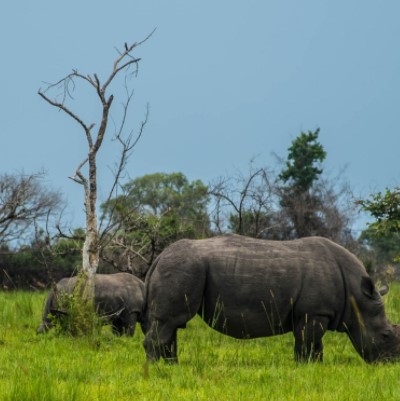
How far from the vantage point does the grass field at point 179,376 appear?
554 centimetres

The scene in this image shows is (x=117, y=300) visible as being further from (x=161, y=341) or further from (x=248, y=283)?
(x=248, y=283)

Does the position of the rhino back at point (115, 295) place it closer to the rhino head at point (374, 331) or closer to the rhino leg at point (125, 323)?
the rhino leg at point (125, 323)

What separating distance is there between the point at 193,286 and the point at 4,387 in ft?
8.76

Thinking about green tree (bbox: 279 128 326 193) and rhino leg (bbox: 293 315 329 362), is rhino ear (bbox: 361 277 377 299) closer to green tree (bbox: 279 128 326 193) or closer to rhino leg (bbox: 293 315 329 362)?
rhino leg (bbox: 293 315 329 362)

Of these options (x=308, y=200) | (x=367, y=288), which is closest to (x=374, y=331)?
(x=367, y=288)

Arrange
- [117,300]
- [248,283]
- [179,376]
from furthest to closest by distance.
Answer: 1. [117,300]
2. [248,283]
3. [179,376]

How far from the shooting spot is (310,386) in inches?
240

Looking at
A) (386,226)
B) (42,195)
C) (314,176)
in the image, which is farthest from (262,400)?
(42,195)

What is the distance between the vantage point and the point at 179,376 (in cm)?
649

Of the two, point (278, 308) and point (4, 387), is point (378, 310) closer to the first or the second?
point (278, 308)

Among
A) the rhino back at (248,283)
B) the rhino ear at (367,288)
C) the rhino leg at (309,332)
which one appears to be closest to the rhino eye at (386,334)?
the rhino ear at (367,288)

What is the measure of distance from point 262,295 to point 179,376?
186cm

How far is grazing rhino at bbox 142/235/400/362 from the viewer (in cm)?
789

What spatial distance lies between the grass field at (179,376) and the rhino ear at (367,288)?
2.70 ft
